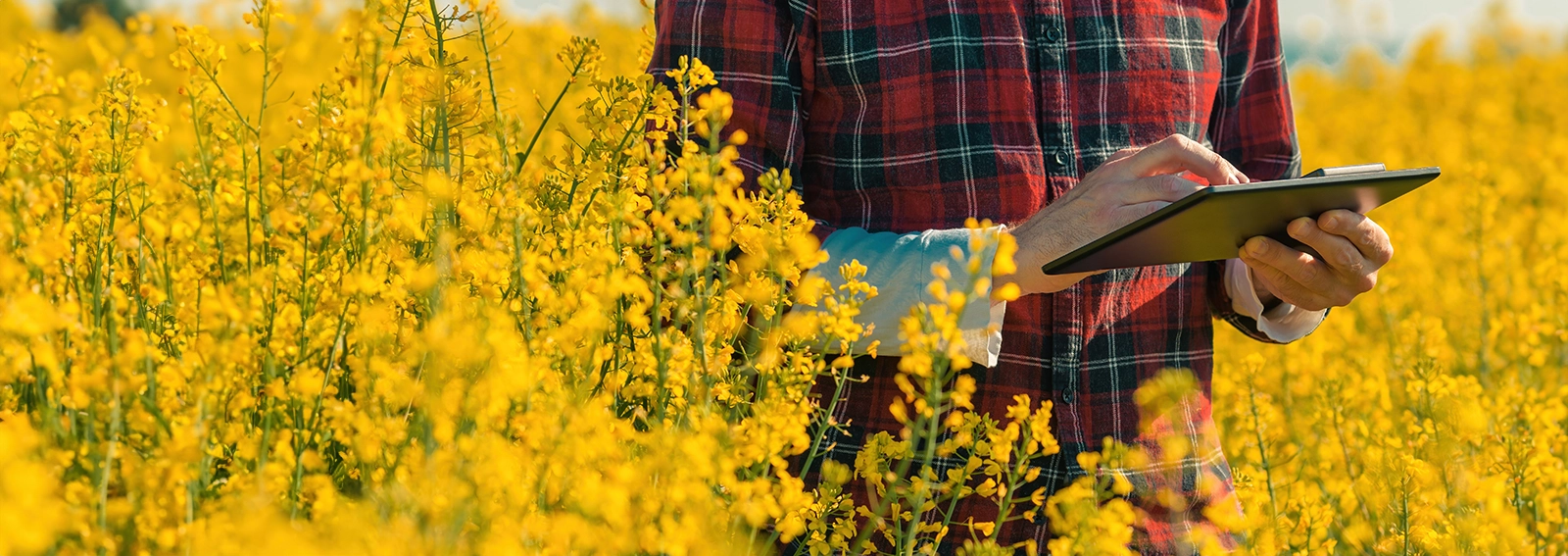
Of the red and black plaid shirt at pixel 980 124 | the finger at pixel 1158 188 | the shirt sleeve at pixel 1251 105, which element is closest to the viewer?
the finger at pixel 1158 188

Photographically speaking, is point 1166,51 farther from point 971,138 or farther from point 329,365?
point 329,365

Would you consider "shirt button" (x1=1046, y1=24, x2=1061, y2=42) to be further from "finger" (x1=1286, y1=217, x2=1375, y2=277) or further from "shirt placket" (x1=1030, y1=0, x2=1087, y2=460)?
"finger" (x1=1286, y1=217, x2=1375, y2=277)

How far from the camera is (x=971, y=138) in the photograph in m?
1.68

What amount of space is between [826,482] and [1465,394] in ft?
4.30

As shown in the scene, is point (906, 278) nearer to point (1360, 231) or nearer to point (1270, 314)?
point (1360, 231)

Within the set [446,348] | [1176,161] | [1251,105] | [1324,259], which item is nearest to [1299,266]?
[1324,259]

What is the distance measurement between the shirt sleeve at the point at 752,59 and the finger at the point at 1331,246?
1.83ft

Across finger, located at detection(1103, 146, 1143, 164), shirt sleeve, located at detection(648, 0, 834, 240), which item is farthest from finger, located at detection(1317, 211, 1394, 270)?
shirt sleeve, located at detection(648, 0, 834, 240)

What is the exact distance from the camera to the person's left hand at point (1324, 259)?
152 centimetres

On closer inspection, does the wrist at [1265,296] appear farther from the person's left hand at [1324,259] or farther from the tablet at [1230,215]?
the tablet at [1230,215]

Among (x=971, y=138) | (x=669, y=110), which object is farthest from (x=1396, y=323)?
(x=669, y=110)

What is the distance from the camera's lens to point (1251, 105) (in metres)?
2.02

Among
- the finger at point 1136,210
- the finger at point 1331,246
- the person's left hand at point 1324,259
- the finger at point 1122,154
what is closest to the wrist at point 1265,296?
the person's left hand at point 1324,259

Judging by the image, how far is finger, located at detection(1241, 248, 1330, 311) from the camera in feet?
5.44
